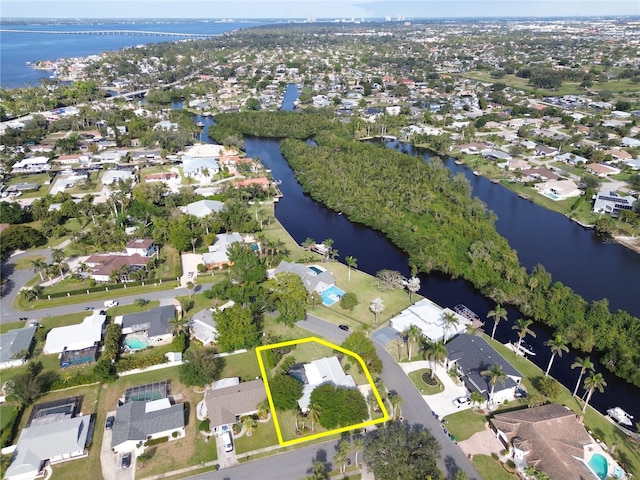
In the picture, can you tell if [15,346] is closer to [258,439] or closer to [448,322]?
[258,439]

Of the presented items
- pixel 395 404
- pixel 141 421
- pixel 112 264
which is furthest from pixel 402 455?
pixel 112 264

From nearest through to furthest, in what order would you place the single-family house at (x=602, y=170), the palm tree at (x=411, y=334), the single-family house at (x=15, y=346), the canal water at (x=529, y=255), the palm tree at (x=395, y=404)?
the palm tree at (x=395, y=404)
the palm tree at (x=411, y=334)
the single-family house at (x=15, y=346)
the canal water at (x=529, y=255)
the single-family house at (x=602, y=170)

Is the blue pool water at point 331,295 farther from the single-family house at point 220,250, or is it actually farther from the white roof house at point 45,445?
the white roof house at point 45,445

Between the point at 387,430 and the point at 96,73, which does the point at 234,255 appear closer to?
the point at 387,430

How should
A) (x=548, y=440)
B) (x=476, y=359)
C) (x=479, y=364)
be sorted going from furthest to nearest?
1. (x=476, y=359)
2. (x=479, y=364)
3. (x=548, y=440)

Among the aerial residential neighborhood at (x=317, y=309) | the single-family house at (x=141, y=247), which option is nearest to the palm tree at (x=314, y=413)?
the aerial residential neighborhood at (x=317, y=309)

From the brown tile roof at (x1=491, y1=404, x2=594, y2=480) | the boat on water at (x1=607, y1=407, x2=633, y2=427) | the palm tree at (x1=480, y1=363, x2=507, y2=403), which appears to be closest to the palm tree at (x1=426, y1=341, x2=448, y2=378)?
the palm tree at (x1=480, y1=363, x2=507, y2=403)

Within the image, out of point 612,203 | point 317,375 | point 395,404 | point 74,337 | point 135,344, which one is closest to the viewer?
point 395,404
